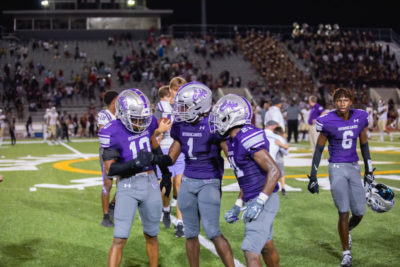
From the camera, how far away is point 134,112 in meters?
4.49

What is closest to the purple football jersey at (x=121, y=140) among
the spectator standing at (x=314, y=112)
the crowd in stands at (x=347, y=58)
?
the spectator standing at (x=314, y=112)

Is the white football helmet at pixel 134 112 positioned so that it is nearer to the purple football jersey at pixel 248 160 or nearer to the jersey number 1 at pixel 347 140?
the purple football jersey at pixel 248 160

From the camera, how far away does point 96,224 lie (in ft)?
23.9

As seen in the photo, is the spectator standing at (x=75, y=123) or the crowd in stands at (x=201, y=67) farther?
the crowd in stands at (x=201, y=67)

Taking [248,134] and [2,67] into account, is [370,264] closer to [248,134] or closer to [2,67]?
[248,134]

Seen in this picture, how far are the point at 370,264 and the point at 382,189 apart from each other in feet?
2.82

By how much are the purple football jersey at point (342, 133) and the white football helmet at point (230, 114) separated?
1.90m

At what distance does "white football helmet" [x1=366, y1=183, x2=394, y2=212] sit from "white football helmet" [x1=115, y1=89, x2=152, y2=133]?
110 inches

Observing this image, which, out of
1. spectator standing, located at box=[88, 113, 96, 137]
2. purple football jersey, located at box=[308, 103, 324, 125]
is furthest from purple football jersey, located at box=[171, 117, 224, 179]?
spectator standing, located at box=[88, 113, 96, 137]

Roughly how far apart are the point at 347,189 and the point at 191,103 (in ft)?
7.19

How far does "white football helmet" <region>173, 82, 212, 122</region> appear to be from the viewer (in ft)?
15.1

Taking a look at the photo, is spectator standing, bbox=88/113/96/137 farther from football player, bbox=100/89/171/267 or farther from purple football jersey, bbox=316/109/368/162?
football player, bbox=100/89/171/267

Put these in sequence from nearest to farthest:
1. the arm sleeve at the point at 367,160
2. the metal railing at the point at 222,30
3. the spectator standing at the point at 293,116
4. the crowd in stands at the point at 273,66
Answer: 1. the arm sleeve at the point at 367,160
2. the spectator standing at the point at 293,116
3. the crowd in stands at the point at 273,66
4. the metal railing at the point at 222,30

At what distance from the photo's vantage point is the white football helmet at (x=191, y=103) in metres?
4.60
